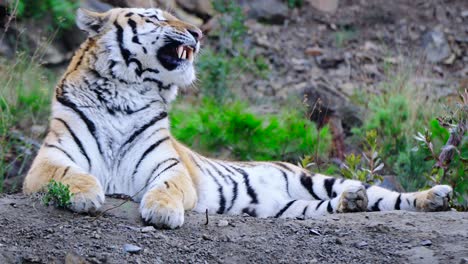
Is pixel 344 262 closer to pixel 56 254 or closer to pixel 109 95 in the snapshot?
pixel 56 254

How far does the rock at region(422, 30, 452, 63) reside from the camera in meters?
11.6

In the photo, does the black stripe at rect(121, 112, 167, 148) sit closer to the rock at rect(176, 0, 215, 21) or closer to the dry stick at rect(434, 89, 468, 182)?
the dry stick at rect(434, 89, 468, 182)

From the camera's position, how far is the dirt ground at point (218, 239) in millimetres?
3826

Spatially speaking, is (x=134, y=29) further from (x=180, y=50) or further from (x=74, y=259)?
(x=74, y=259)

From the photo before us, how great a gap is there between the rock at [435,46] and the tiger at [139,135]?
241 inches

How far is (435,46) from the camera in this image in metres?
11.7

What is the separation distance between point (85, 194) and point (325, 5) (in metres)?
9.02

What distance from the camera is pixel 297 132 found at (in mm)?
7828

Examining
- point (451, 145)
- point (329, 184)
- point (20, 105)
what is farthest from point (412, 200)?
point (20, 105)

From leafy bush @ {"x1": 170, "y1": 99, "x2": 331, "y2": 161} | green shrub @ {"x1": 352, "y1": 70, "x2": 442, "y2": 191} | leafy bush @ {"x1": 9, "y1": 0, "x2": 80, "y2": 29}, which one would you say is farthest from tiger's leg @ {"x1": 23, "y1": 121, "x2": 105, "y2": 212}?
leafy bush @ {"x1": 9, "y1": 0, "x2": 80, "y2": 29}

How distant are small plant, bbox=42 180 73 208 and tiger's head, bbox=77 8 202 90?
4.11 feet

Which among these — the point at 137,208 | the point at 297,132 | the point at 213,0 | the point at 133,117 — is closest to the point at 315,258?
the point at 137,208

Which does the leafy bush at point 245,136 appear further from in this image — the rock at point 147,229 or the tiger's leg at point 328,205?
→ the rock at point 147,229

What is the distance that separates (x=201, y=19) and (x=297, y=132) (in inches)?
164
